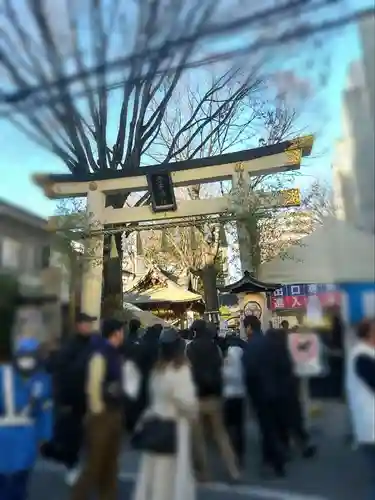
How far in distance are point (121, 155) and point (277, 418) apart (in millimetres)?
11336

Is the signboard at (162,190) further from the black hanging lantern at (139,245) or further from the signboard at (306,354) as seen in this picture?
the black hanging lantern at (139,245)

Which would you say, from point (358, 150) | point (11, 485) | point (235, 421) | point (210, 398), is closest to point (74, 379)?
point (11, 485)

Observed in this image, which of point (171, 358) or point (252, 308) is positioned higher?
point (252, 308)

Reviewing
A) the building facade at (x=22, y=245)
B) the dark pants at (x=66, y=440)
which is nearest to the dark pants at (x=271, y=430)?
the dark pants at (x=66, y=440)

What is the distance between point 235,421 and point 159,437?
7.99 ft

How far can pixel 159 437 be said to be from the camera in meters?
4.42

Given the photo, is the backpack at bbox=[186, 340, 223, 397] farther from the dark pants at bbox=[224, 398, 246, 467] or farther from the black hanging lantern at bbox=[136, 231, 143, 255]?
the black hanging lantern at bbox=[136, 231, 143, 255]

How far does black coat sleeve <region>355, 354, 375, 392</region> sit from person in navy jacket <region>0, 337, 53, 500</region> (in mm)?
2164

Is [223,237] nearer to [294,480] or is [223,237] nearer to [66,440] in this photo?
[294,480]

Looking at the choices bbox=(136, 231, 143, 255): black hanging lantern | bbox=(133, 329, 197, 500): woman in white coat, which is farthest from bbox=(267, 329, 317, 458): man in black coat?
bbox=(136, 231, 143, 255): black hanging lantern

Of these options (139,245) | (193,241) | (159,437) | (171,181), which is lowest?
(159,437)

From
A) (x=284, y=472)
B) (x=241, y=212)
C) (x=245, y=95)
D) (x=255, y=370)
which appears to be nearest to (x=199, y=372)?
(x=255, y=370)

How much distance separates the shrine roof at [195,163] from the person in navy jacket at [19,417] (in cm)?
1177

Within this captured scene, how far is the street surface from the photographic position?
5582 millimetres
